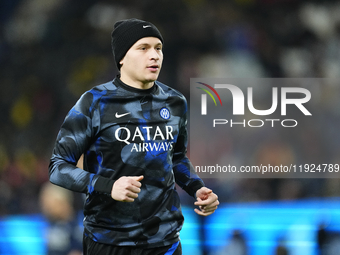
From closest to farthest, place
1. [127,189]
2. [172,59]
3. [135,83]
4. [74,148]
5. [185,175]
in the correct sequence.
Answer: [127,189] < [74,148] < [135,83] < [185,175] < [172,59]

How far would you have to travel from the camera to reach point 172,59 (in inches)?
115

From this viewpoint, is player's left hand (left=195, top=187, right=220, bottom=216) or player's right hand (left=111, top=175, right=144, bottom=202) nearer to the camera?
player's right hand (left=111, top=175, right=144, bottom=202)

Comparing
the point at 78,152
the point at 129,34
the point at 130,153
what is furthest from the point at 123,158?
the point at 129,34

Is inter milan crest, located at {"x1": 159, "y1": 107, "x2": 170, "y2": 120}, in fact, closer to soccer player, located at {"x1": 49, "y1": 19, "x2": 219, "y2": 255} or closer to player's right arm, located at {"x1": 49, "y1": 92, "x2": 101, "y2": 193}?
soccer player, located at {"x1": 49, "y1": 19, "x2": 219, "y2": 255}

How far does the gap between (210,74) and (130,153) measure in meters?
1.64

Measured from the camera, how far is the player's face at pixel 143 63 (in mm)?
1475

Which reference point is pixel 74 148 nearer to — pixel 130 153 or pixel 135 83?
pixel 130 153

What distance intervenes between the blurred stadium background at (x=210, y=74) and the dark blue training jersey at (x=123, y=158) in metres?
1.45

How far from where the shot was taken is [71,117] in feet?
4.66

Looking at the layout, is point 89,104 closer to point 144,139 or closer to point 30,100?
point 144,139

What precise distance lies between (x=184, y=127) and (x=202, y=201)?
364 millimetres

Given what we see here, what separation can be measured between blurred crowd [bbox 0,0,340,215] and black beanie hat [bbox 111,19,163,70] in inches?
53.9

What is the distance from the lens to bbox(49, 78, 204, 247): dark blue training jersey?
1.42 m

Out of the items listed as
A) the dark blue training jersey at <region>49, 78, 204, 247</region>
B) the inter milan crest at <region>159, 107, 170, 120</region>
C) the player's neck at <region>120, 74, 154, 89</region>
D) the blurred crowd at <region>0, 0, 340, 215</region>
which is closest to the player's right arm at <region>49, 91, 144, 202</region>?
the dark blue training jersey at <region>49, 78, 204, 247</region>
